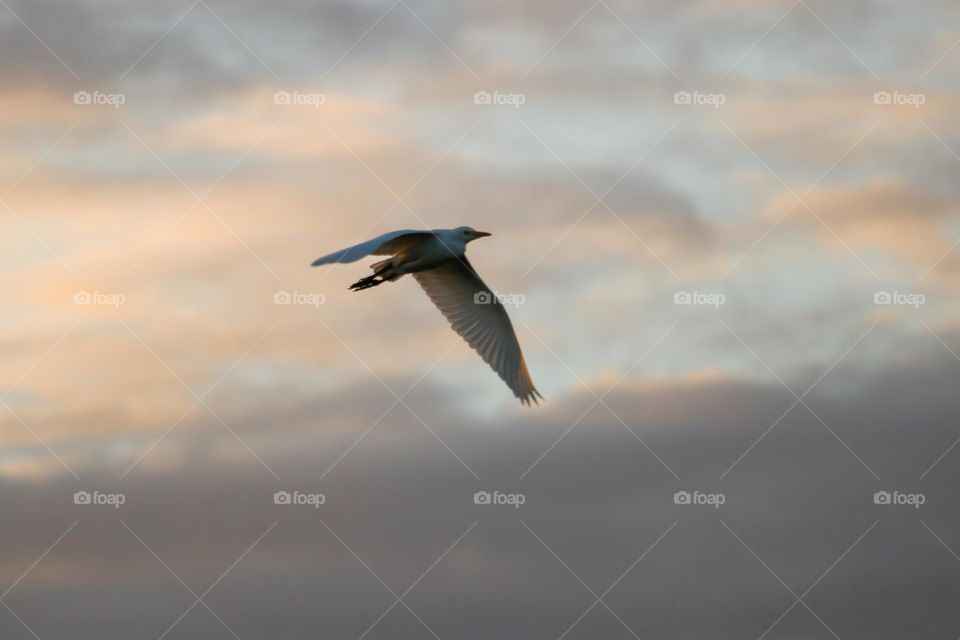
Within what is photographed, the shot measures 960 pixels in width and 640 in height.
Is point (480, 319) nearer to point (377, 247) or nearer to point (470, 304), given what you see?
point (470, 304)

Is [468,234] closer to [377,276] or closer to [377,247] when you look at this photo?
[377,276]

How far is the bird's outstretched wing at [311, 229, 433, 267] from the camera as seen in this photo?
29031 millimetres

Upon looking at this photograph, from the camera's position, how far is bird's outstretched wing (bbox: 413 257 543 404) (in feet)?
123

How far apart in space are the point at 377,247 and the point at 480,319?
8.11m

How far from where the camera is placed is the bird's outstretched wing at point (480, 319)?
123 ft

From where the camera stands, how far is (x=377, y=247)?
30328 mm

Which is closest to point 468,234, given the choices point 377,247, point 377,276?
point 377,276

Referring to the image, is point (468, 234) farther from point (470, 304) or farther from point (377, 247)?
point (377, 247)

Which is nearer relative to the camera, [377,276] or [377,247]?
[377,247]

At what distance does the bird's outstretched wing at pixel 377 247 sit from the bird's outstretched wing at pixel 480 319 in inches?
78.6

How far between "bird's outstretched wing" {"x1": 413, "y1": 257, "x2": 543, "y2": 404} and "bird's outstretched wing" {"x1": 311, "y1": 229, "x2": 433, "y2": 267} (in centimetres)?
200

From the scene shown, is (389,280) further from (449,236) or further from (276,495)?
(276,495)

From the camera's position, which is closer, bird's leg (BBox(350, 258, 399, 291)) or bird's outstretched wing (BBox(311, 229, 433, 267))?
bird's outstretched wing (BBox(311, 229, 433, 267))

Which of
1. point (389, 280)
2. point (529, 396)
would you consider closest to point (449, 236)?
point (389, 280)
